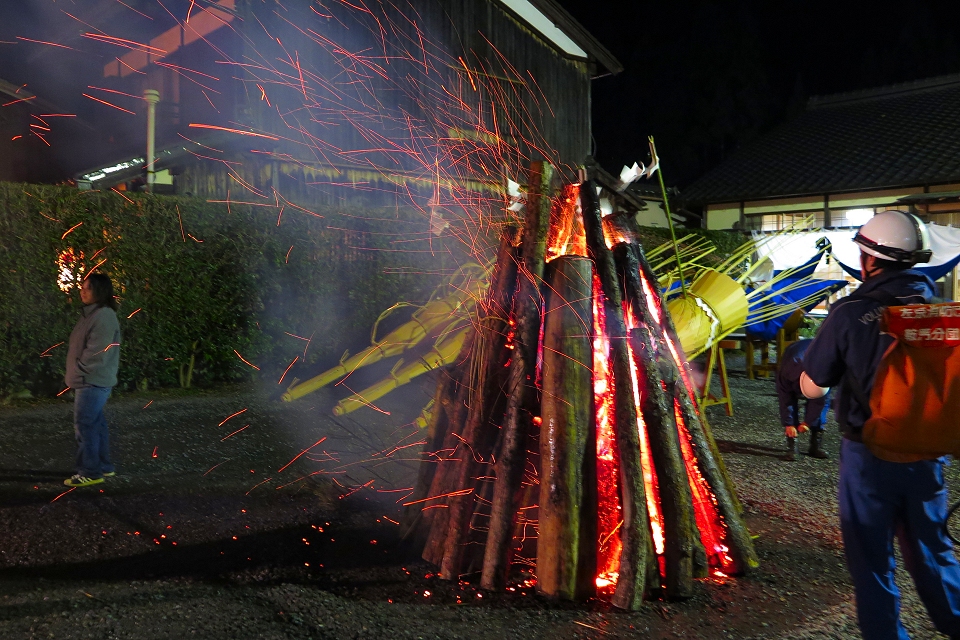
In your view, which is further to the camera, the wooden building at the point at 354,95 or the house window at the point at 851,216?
the house window at the point at 851,216

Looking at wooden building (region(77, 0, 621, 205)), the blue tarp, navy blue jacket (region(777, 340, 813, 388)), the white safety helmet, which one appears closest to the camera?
the white safety helmet

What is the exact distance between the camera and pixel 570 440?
3.58 m

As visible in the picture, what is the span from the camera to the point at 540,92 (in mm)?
16750

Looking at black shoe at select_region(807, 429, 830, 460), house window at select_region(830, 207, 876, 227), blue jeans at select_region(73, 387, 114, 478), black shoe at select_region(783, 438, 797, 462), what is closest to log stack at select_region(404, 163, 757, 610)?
blue jeans at select_region(73, 387, 114, 478)

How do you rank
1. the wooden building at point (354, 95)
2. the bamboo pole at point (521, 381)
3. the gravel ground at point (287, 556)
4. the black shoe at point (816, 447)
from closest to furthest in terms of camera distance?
the gravel ground at point (287, 556) → the bamboo pole at point (521, 381) → the black shoe at point (816, 447) → the wooden building at point (354, 95)

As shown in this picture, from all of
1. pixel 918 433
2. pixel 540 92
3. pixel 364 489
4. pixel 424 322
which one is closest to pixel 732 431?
pixel 424 322

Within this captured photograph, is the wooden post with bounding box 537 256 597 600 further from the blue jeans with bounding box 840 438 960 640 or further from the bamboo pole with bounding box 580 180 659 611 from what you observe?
the blue jeans with bounding box 840 438 960 640

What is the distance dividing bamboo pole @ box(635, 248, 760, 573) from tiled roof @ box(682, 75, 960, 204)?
16026 millimetres

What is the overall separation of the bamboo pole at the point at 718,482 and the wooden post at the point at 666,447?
0.14m

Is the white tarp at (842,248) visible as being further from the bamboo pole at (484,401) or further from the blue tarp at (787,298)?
the bamboo pole at (484,401)

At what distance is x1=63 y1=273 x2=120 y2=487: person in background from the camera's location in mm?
5297

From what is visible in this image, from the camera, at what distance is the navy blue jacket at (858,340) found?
2902 mm

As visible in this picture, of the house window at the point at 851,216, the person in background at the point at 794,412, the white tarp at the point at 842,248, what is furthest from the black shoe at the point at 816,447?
the house window at the point at 851,216

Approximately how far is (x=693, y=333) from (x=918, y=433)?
10.5 ft
